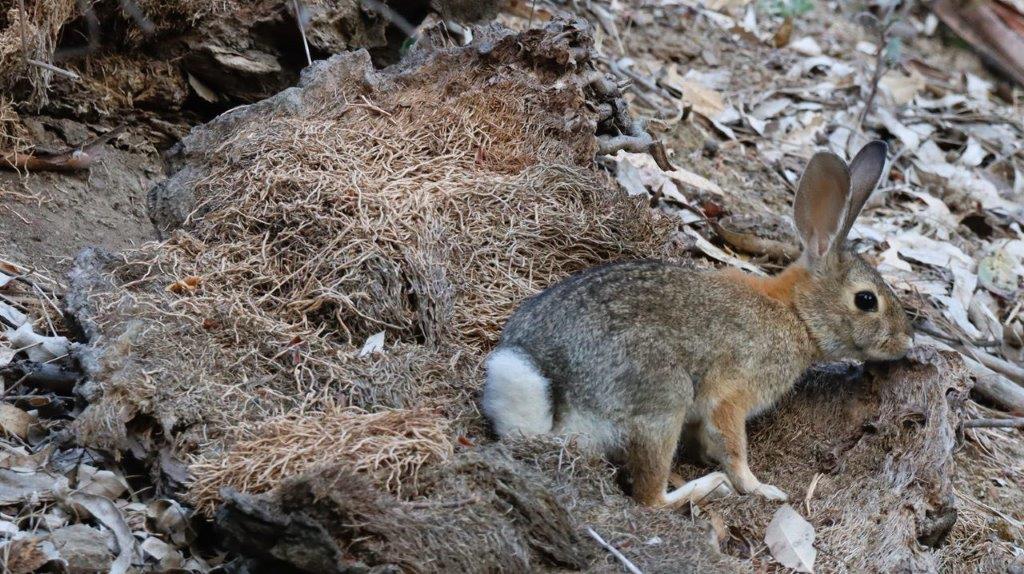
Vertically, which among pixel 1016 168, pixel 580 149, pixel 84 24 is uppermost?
pixel 84 24

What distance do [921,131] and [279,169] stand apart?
24.5 feet

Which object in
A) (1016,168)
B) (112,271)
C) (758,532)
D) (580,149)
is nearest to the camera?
(758,532)

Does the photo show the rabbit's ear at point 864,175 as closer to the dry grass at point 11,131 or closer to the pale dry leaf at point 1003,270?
the pale dry leaf at point 1003,270

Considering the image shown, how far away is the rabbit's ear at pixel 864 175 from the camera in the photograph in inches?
231

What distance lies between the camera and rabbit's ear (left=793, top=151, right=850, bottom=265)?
5.77 m

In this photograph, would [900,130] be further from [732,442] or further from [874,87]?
[732,442]

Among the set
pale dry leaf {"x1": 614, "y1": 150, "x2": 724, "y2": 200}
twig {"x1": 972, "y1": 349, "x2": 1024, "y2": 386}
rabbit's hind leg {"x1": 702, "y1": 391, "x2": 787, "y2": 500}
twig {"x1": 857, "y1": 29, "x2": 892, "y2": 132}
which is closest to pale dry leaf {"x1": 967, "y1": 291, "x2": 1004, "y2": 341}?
twig {"x1": 972, "y1": 349, "x2": 1024, "y2": 386}

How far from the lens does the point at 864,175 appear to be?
5.96 m

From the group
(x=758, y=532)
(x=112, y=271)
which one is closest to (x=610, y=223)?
(x=758, y=532)

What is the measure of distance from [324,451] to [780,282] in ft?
9.89

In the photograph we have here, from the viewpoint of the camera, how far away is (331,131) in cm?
630

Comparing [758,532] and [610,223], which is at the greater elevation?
[610,223]

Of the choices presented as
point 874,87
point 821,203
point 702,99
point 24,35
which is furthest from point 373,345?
point 874,87

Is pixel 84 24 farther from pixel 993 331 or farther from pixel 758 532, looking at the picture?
pixel 993 331
